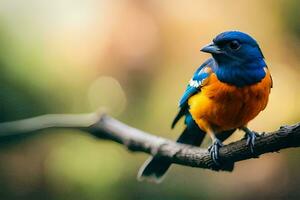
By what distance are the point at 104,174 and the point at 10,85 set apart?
0.78 feet

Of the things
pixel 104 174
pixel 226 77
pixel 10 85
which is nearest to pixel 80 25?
pixel 10 85

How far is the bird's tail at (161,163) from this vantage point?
86 centimetres

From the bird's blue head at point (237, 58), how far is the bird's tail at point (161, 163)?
160 mm

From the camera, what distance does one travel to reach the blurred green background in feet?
3.65

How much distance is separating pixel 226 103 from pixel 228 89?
22mm

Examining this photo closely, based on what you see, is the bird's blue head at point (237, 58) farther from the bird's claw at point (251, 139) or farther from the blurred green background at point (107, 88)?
the blurred green background at point (107, 88)

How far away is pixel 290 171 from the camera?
3.71 ft

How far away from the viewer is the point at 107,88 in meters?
1.14

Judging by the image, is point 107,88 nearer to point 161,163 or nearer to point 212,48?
point 161,163

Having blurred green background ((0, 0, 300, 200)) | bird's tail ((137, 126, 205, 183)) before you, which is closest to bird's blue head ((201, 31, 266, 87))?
bird's tail ((137, 126, 205, 183))

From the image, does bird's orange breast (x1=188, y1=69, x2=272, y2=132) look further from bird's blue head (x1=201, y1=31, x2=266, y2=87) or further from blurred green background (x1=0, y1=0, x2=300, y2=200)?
blurred green background (x1=0, y1=0, x2=300, y2=200)

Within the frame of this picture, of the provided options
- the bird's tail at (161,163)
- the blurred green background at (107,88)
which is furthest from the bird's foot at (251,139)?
the blurred green background at (107,88)

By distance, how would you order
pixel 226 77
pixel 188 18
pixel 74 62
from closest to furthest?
pixel 226 77 < pixel 188 18 < pixel 74 62

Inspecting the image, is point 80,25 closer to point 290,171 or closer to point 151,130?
point 151,130
